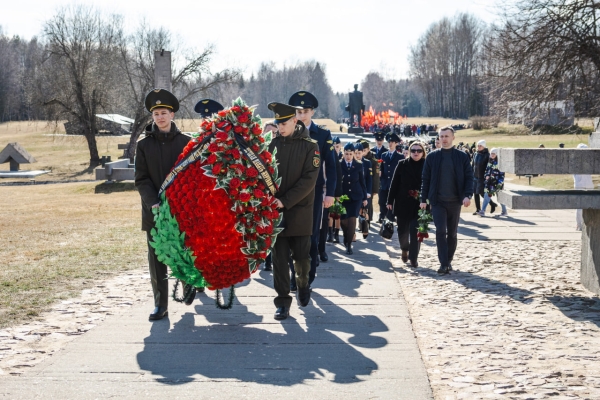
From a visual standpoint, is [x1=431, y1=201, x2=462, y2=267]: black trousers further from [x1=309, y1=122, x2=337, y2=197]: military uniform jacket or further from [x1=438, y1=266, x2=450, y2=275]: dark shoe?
[x1=309, y1=122, x2=337, y2=197]: military uniform jacket

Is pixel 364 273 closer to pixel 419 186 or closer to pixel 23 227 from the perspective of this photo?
pixel 419 186

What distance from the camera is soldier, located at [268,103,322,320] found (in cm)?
721

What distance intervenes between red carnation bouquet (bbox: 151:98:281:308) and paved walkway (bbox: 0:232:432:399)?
0.59 metres

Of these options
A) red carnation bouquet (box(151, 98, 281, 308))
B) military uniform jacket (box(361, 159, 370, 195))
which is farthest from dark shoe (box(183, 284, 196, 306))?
military uniform jacket (box(361, 159, 370, 195))

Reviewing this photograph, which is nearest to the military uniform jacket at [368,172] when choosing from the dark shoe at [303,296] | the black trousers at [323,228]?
the black trousers at [323,228]

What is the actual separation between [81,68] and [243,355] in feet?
160

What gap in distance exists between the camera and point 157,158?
7.27 metres

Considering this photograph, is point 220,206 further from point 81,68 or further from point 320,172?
point 81,68

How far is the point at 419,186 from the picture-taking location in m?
10.6

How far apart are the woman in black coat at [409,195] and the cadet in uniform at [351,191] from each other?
4.78 feet

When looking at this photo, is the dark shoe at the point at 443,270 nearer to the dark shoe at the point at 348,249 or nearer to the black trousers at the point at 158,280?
the dark shoe at the point at 348,249

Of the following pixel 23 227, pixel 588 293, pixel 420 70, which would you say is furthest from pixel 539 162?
pixel 420 70

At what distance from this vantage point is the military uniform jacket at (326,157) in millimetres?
8852

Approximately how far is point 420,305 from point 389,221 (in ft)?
11.6
